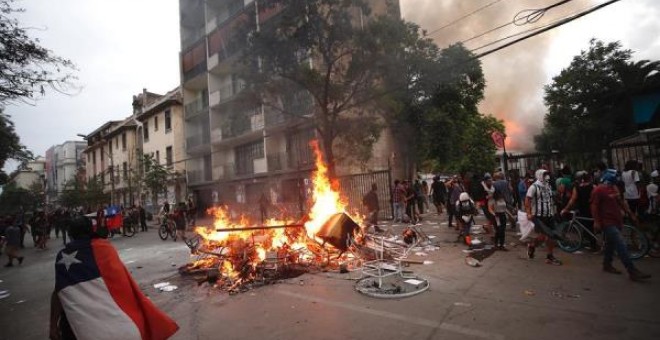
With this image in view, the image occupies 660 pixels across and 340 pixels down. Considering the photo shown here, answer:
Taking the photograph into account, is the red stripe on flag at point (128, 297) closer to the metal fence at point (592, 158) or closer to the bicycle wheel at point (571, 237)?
the bicycle wheel at point (571, 237)

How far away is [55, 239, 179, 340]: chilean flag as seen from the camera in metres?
2.79

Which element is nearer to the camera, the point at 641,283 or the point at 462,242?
the point at 641,283

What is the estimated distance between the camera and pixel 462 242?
1002 centimetres

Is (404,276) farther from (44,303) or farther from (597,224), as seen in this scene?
(44,303)

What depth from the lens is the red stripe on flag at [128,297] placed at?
114 inches

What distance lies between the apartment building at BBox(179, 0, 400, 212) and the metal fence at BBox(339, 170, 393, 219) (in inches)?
132

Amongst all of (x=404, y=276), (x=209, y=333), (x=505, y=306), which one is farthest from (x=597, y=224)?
(x=209, y=333)

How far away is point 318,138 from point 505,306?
16.7m

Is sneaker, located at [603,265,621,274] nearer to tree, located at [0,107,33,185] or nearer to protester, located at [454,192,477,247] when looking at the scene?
protester, located at [454,192,477,247]

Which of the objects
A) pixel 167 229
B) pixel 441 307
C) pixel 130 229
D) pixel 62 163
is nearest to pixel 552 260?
pixel 441 307

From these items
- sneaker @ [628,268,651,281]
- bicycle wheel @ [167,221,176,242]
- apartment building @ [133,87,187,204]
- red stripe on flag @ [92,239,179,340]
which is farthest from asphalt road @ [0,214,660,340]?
apartment building @ [133,87,187,204]

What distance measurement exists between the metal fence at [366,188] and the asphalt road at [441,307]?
7668mm

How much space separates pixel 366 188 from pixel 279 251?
848 centimetres

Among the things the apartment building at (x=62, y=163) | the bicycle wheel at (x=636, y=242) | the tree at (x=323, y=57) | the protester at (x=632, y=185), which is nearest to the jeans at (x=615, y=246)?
the bicycle wheel at (x=636, y=242)
